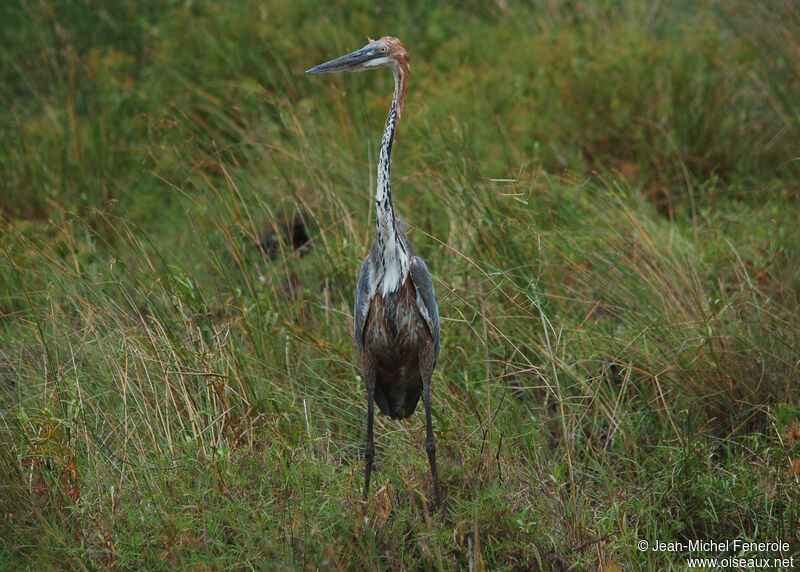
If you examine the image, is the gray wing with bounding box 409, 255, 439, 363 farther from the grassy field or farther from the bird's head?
the bird's head

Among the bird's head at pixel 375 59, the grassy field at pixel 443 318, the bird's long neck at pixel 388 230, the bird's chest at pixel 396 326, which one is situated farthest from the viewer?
the bird's head at pixel 375 59

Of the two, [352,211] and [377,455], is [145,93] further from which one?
[377,455]

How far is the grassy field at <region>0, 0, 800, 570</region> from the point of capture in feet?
11.3

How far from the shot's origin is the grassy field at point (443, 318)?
3.46m

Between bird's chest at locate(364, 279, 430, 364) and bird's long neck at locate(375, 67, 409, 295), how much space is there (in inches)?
2.3

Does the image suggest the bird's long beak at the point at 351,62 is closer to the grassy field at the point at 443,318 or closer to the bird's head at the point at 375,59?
the bird's head at the point at 375,59

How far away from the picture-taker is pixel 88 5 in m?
8.95

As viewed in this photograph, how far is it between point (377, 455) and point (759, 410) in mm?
1979

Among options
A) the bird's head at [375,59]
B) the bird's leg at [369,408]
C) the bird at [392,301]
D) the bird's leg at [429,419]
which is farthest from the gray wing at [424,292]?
the bird's head at [375,59]

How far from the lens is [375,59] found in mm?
3900

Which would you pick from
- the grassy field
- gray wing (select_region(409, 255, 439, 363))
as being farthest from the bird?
the grassy field

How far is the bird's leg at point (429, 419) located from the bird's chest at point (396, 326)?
0.05m

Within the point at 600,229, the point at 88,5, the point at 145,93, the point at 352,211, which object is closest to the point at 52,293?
the point at 352,211

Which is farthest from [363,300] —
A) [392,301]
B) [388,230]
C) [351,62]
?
[351,62]
